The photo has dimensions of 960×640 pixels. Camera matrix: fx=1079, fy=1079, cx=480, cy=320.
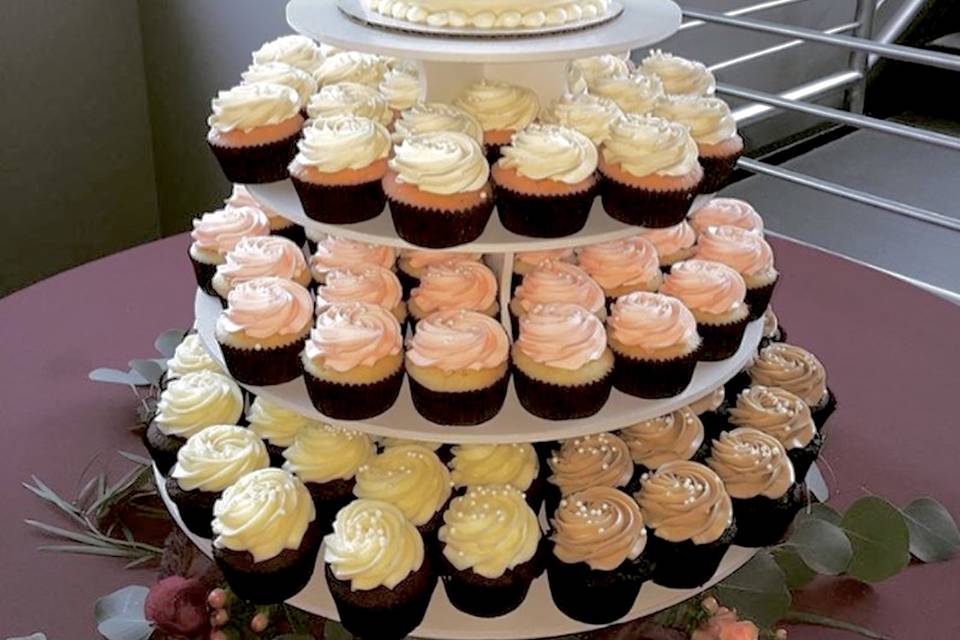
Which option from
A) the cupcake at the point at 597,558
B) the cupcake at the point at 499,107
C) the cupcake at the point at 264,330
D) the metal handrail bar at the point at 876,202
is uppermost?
the cupcake at the point at 499,107

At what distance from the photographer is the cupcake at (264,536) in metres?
1.44

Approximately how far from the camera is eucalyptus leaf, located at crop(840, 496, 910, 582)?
1608 millimetres

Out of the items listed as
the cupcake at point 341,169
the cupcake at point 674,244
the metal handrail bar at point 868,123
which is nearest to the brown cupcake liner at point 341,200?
the cupcake at point 341,169

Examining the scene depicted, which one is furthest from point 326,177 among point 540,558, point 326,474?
point 540,558

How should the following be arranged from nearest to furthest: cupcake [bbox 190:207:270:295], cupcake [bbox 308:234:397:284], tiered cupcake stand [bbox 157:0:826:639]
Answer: tiered cupcake stand [bbox 157:0:826:639], cupcake [bbox 308:234:397:284], cupcake [bbox 190:207:270:295]

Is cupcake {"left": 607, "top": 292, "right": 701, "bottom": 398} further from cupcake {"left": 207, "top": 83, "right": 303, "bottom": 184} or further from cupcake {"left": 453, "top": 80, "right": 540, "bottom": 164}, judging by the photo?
cupcake {"left": 207, "top": 83, "right": 303, "bottom": 184}

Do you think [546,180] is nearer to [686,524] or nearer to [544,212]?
[544,212]

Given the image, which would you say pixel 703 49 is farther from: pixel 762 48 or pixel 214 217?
pixel 214 217

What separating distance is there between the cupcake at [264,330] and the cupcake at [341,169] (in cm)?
16

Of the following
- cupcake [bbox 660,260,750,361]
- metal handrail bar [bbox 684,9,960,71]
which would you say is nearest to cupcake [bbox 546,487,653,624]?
cupcake [bbox 660,260,750,361]

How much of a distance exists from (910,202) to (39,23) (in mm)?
3353

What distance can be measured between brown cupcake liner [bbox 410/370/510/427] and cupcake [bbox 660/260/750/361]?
323 millimetres

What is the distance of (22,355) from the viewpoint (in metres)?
2.09

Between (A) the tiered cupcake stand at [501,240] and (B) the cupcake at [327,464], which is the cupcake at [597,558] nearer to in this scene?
(A) the tiered cupcake stand at [501,240]
